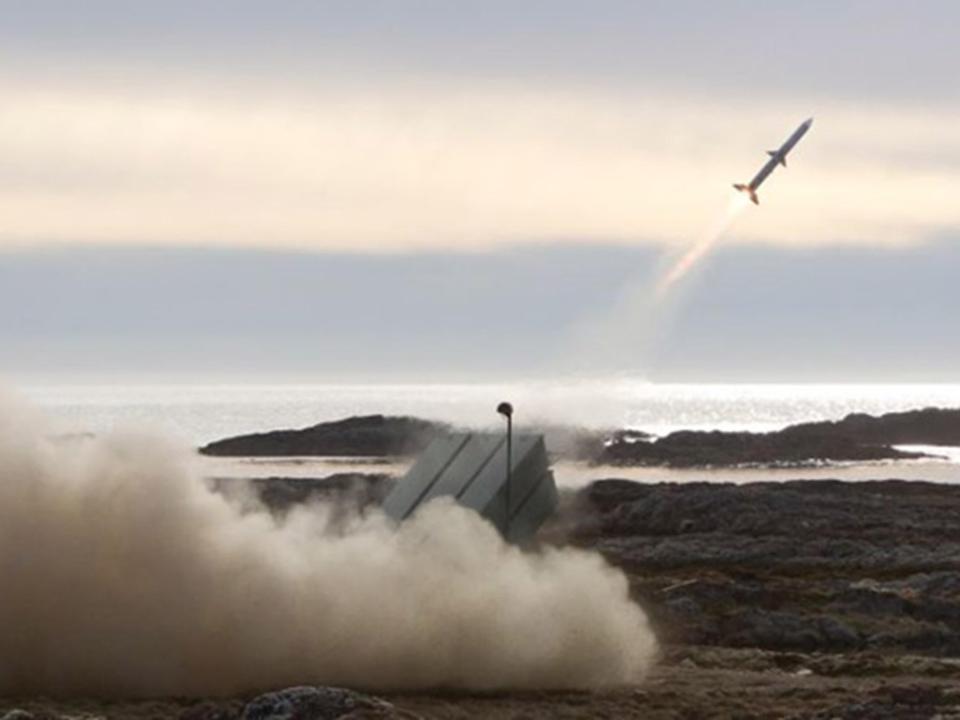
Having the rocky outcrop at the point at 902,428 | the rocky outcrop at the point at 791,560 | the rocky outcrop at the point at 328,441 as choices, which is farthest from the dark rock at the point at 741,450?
the rocky outcrop at the point at 791,560

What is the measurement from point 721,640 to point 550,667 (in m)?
11.0

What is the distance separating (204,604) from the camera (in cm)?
3506

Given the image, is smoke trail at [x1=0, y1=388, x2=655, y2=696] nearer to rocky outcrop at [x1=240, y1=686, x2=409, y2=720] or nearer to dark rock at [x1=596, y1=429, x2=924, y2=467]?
rocky outcrop at [x1=240, y1=686, x2=409, y2=720]

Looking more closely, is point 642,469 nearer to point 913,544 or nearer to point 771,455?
point 771,455

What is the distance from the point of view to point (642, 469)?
143000mm

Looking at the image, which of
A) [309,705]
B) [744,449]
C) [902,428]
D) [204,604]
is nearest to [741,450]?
[744,449]

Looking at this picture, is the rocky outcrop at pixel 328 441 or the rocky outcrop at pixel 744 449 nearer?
the rocky outcrop at pixel 744 449

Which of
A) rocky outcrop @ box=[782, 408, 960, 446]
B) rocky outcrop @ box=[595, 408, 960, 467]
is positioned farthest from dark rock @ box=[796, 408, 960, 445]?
rocky outcrop @ box=[595, 408, 960, 467]

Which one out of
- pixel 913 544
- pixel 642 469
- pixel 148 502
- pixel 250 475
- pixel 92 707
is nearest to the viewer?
pixel 92 707

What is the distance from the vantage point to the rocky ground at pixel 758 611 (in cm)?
3334

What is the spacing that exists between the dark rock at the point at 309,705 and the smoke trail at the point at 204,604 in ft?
12.5

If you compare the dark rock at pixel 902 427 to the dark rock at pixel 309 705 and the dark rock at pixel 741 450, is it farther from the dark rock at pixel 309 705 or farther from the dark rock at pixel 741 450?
the dark rock at pixel 309 705

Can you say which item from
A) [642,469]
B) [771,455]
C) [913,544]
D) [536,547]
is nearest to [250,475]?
[642,469]

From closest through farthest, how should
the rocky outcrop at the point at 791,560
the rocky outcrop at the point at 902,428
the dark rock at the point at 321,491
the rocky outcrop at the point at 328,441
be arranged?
the rocky outcrop at the point at 791,560, the dark rock at the point at 321,491, the rocky outcrop at the point at 328,441, the rocky outcrop at the point at 902,428
